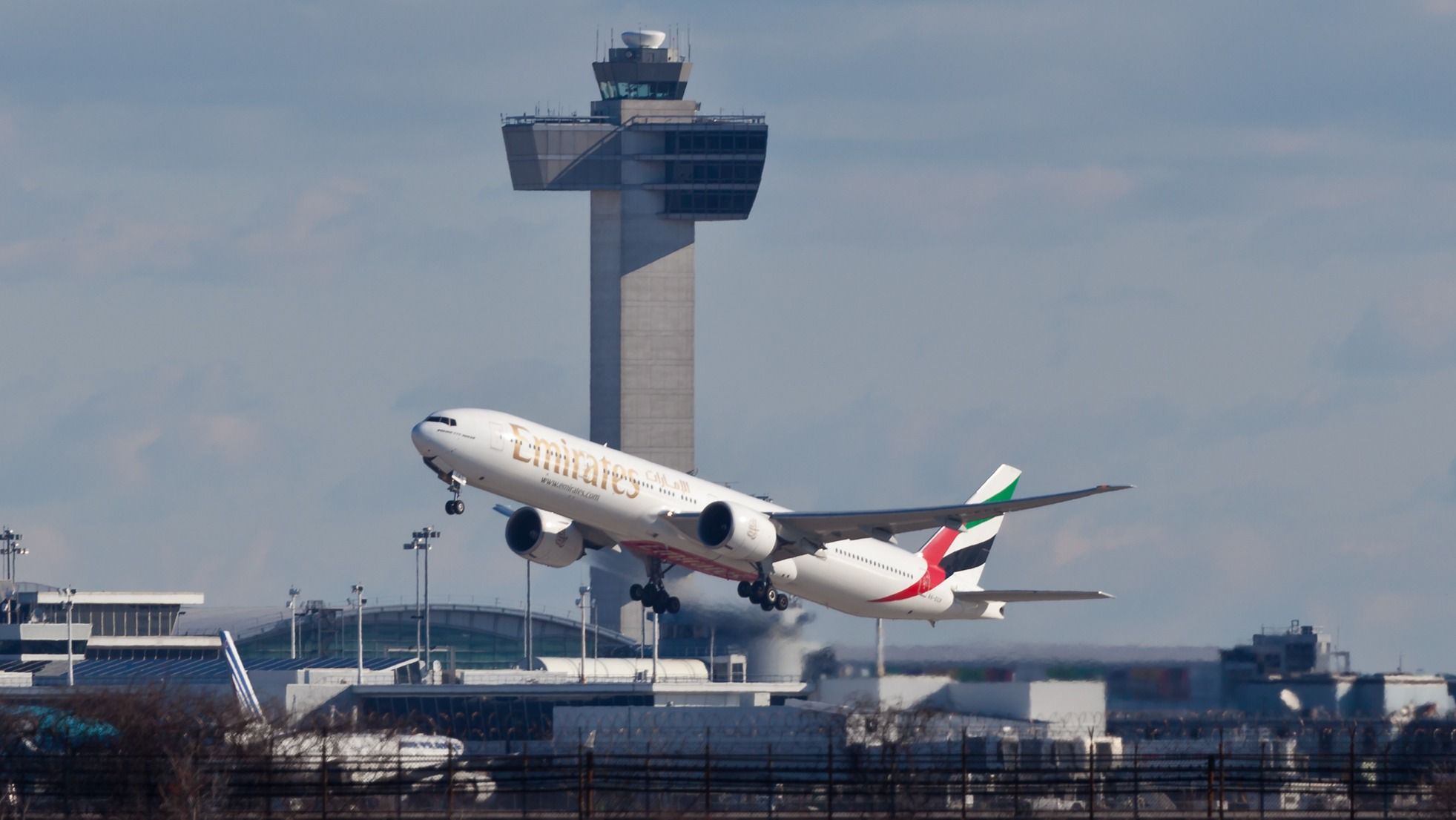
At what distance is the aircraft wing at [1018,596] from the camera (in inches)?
2458

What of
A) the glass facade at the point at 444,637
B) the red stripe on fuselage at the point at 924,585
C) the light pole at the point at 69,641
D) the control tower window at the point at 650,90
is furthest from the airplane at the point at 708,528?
the control tower window at the point at 650,90

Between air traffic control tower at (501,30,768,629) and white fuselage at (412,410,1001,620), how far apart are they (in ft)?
320

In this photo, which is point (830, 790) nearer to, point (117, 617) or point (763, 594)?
point (763, 594)

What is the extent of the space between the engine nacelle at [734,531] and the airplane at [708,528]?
0.12 feet

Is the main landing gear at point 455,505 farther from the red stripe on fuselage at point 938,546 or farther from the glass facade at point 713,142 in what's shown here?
the glass facade at point 713,142

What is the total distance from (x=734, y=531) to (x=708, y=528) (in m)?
0.75

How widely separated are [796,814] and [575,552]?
19095 millimetres

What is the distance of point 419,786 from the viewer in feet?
144

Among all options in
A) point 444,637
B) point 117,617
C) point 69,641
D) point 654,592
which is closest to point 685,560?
point 654,592

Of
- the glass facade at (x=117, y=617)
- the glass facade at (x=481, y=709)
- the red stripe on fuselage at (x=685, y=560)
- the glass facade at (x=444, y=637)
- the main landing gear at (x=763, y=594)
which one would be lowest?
the glass facade at (x=481, y=709)

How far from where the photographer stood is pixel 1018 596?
211ft

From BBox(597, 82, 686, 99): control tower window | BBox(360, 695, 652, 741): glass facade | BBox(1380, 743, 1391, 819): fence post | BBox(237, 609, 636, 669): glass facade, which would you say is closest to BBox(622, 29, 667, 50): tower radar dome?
BBox(597, 82, 686, 99): control tower window

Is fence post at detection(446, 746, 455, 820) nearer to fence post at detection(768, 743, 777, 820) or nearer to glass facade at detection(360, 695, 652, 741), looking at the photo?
fence post at detection(768, 743, 777, 820)

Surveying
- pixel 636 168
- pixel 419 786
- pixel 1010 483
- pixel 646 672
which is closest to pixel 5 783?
pixel 419 786
